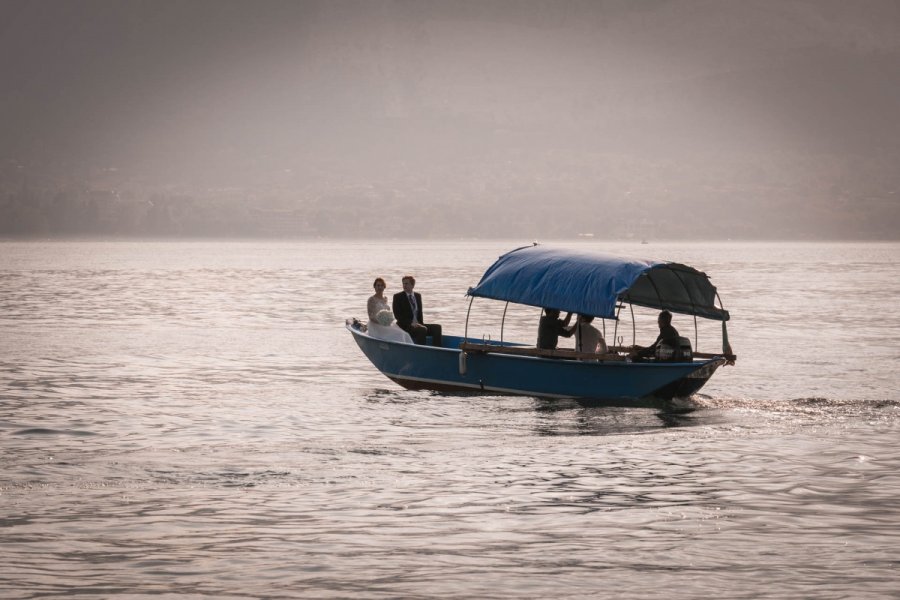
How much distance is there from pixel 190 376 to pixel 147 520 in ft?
60.0

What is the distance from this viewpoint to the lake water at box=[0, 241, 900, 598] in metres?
11.8

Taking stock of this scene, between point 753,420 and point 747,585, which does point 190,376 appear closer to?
point 753,420

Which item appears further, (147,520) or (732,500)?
(732,500)

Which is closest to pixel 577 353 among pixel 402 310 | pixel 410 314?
pixel 410 314

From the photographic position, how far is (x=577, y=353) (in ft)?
79.5

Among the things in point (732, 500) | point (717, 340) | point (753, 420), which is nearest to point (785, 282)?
point (717, 340)

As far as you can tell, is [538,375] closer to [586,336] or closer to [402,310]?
[586,336]

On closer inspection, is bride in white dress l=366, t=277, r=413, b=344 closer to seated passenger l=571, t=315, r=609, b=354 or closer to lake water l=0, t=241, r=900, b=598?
lake water l=0, t=241, r=900, b=598

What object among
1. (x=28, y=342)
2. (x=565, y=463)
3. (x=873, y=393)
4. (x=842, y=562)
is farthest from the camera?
(x=28, y=342)

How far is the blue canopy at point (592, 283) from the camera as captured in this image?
78.2 feet

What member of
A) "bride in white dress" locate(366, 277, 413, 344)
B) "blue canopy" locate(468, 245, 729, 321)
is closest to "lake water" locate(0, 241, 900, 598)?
"bride in white dress" locate(366, 277, 413, 344)

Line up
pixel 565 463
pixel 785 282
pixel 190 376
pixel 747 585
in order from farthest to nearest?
pixel 785 282, pixel 190 376, pixel 565 463, pixel 747 585

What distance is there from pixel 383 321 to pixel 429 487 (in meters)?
11.2

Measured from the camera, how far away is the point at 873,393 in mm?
28141
